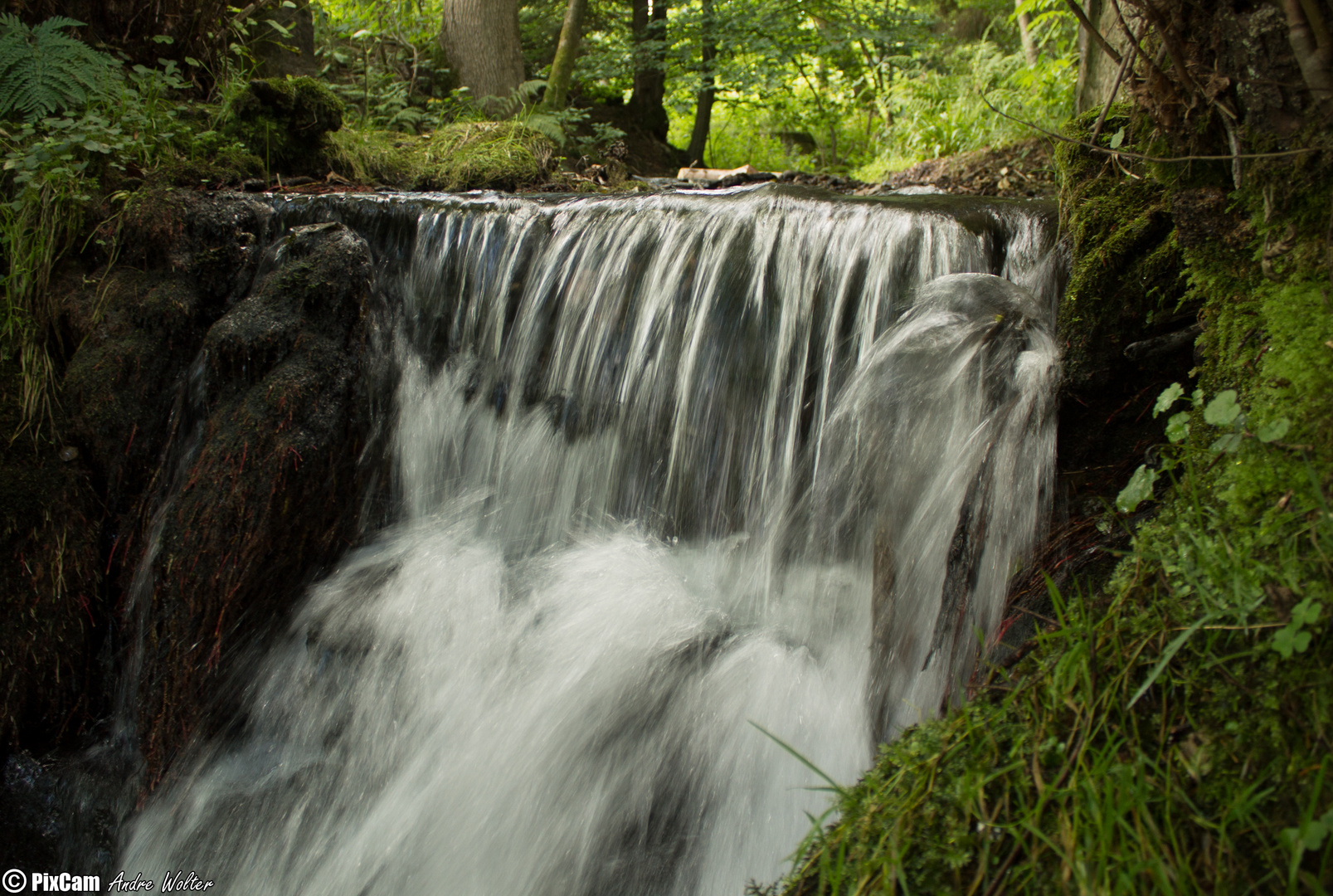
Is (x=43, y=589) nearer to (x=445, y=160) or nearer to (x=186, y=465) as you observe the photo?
(x=186, y=465)

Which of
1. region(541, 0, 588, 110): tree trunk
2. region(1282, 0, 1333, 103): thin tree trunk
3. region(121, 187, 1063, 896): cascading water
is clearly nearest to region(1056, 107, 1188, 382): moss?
region(121, 187, 1063, 896): cascading water

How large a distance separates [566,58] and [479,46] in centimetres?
107

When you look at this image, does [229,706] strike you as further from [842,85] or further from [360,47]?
[842,85]

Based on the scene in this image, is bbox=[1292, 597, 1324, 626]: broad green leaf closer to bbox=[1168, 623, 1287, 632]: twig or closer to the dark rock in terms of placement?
bbox=[1168, 623, 1287, 632]: twig

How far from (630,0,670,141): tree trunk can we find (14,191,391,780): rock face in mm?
9704

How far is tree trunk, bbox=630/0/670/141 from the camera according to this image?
11.9 metres

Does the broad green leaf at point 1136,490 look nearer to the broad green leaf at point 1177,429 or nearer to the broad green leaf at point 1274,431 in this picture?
the broad green leaf at point 1177,429

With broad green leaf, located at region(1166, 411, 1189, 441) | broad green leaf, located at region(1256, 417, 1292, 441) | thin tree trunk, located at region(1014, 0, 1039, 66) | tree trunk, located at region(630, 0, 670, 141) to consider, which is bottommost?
broad green leaf, located at region(1166, 411, 1189, 441)

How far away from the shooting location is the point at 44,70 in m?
4.21

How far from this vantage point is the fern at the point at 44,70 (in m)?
4.10

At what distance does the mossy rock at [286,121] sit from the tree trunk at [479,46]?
3.69 meters

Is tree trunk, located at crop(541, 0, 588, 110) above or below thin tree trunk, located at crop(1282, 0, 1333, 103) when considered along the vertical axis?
above

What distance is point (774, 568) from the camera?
2695mm

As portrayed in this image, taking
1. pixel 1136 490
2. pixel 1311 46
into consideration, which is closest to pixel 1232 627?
pixel 1136 490
